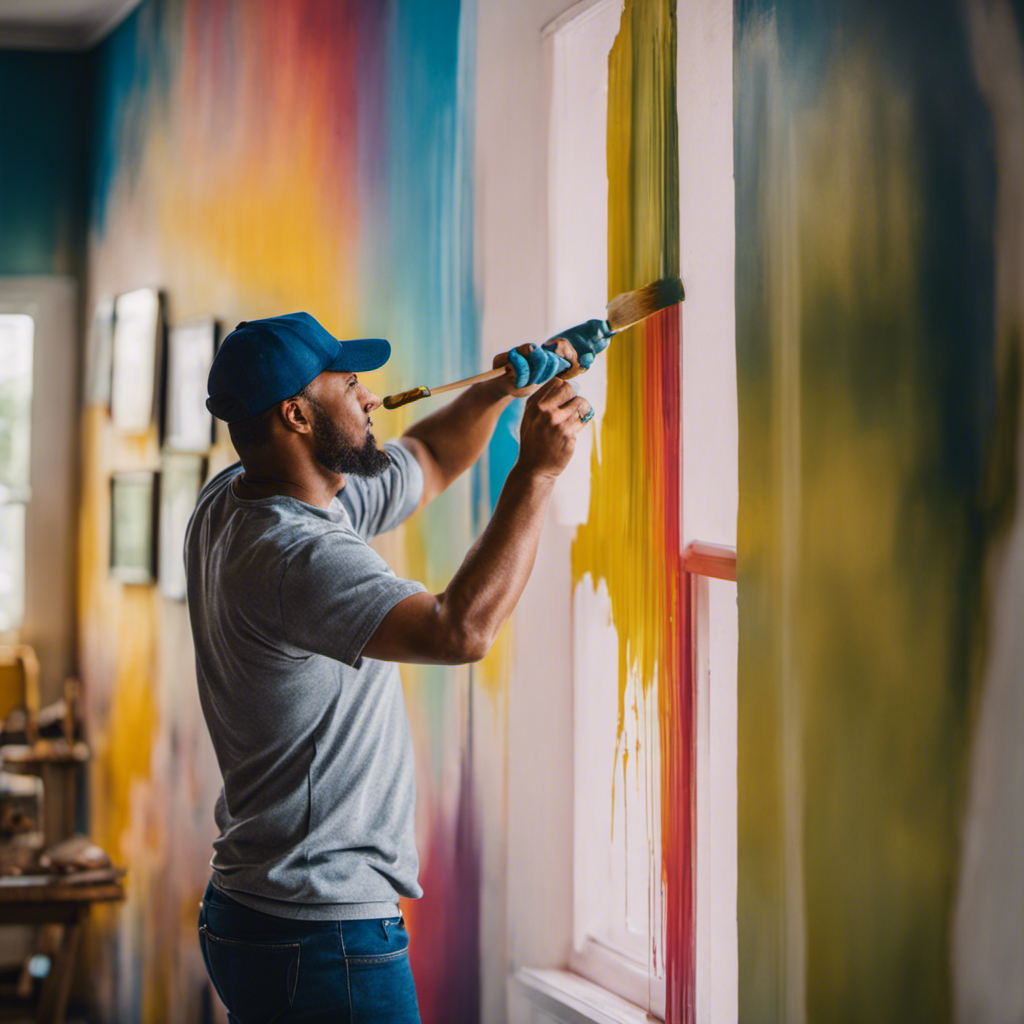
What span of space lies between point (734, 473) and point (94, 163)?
305cm

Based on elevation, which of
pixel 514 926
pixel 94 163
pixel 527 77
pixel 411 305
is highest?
pixel 94 163

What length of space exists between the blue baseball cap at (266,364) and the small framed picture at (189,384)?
1.27 metres

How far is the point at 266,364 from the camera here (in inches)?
57.2

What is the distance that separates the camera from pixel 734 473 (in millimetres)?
1423

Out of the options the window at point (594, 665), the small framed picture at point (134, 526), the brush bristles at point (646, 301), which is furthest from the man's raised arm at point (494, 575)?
the small framed picture at point (134, 526)

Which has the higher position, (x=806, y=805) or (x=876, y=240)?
(x=876, y=240)

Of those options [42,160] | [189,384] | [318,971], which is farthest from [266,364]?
[42,160]

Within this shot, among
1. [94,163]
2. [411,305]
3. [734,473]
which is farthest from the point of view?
[94,163]

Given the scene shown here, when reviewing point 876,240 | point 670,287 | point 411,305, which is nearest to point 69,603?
point 411,305

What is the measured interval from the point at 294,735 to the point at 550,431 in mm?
558

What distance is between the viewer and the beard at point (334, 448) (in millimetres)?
1508

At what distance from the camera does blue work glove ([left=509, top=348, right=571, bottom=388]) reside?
1.38m

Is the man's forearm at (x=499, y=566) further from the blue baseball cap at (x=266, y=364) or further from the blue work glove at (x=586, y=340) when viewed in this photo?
the blue baseball cap at (x=266, y=364)

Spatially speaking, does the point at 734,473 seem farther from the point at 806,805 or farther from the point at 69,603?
the point at 69,603
